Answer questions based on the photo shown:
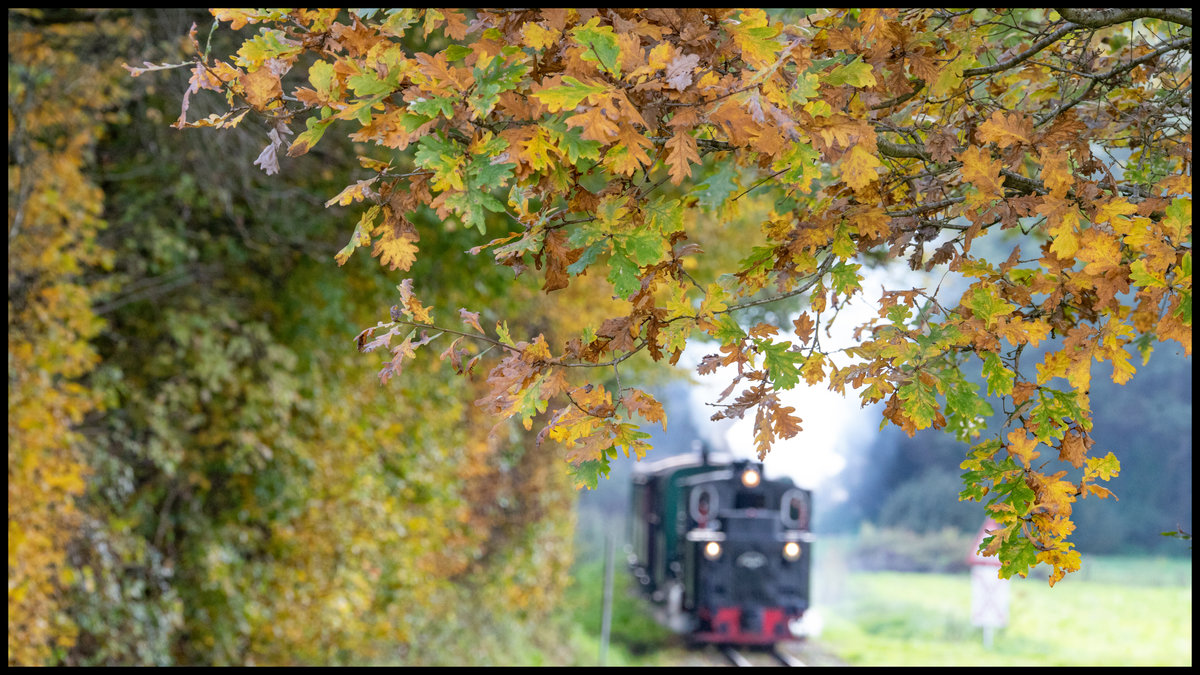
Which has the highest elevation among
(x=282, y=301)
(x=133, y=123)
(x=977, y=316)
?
(x=133, y=123)

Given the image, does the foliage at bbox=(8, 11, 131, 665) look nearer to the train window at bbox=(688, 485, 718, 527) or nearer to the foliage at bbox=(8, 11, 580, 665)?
the foliage at bbox=(8, 11, 580, 665)

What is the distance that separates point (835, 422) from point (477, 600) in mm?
13777

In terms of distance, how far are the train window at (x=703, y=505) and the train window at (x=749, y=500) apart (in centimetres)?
36

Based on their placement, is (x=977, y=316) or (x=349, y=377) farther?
(x=349, y=377)

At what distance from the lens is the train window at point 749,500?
12.7 metres

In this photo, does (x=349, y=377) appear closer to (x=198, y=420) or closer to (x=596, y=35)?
(x=198, y=420)

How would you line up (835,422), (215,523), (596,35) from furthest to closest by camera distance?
1. (835,422)
2. (215,523)
3. (596,35)

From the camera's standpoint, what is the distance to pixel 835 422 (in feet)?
81.5

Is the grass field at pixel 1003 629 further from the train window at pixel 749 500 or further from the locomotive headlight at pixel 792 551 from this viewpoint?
the locomotive headlight at pixel 792 551

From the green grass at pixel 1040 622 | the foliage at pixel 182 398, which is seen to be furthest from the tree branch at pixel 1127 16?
the green grass at pixel 1040 622

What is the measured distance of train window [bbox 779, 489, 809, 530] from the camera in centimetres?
1248

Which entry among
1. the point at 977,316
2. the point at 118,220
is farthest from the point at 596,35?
the point at 118,220

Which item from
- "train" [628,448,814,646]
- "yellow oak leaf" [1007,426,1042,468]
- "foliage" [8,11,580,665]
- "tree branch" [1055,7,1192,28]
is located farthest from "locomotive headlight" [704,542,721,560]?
"tree branch" [1055,7,1192,28]

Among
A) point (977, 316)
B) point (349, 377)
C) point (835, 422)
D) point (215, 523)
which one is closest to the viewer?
point (977, 316)
